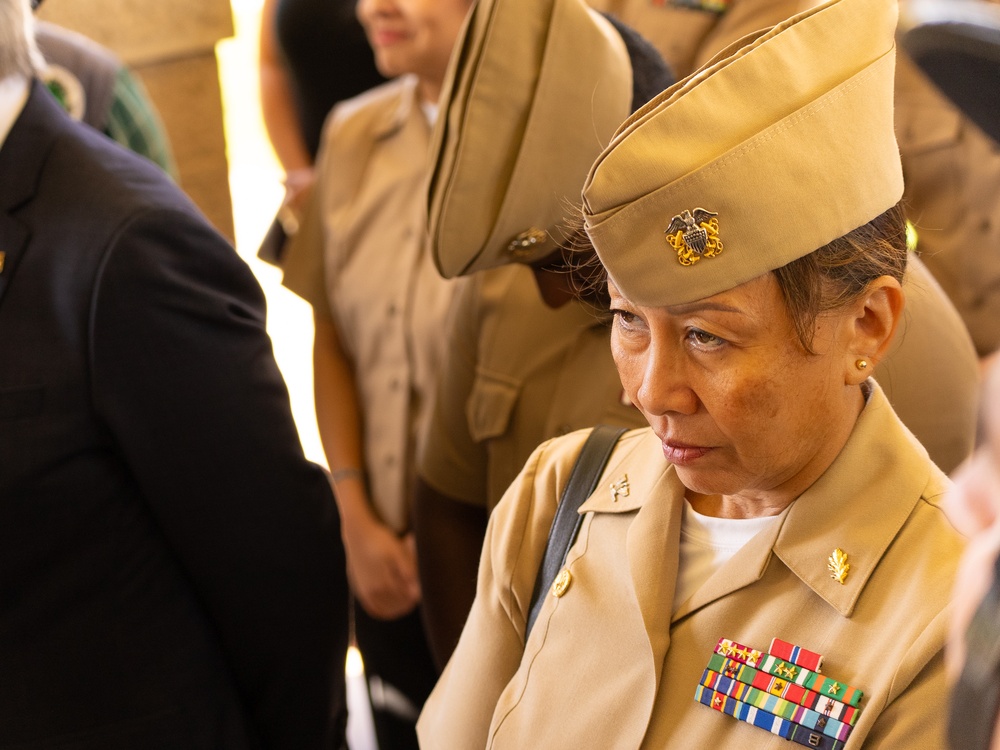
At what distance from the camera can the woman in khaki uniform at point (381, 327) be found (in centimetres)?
238

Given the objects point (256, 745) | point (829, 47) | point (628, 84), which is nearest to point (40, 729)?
point (256, 745)

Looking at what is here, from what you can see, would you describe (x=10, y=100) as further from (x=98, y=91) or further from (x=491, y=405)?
(x=98, y=91)

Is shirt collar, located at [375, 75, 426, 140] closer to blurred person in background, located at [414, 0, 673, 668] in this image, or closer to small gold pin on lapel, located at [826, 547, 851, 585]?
blurred person in background, located at [414, 0, 673, 668]

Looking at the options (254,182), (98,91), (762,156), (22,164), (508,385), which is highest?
(762,156)

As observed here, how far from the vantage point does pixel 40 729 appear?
168 cm

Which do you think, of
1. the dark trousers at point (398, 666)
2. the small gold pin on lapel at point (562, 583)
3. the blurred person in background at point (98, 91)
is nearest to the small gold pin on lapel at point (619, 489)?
the small gold pin on lapel at point (562, 583)

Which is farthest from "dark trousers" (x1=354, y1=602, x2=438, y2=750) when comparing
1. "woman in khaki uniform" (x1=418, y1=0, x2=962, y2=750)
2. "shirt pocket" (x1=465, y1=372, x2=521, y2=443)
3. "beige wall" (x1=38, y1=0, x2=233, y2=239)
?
"beige wall" (x1=38, y1=0, x2=233, y2=239)

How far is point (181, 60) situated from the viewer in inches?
154

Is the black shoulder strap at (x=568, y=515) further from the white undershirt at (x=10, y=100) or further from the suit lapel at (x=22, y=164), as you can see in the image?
the white undershirt at (x=10, y=100)

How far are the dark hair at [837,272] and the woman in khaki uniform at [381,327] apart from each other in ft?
4.24

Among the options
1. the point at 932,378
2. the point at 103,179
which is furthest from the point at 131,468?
the point at 932,378

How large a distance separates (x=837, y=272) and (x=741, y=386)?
0.15 meters

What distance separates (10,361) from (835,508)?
3.78ft

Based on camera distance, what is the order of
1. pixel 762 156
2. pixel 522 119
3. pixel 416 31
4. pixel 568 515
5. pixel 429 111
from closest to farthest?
pixel 762 156 → pixel 568 515 → pixel 522 119 → pixel 416 31 → pixel 429 111
